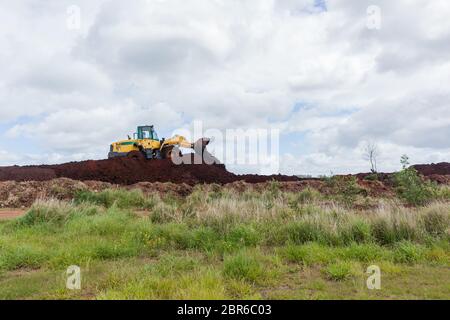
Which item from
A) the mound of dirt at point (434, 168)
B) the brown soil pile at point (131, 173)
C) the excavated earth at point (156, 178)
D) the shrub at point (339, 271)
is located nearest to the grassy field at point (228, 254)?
the shrub at point (339, 271)

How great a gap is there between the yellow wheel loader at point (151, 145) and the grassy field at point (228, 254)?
1847 centimetres

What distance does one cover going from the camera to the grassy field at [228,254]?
490 cm

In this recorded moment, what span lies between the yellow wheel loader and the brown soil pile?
180cm

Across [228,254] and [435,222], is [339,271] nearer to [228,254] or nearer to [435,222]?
[228,254]

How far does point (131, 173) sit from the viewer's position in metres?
25.2

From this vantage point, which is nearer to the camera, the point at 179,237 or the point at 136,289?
the point at 136,289

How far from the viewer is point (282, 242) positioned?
306 inches

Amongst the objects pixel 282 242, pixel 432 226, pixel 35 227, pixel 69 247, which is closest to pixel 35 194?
pixel 35 227

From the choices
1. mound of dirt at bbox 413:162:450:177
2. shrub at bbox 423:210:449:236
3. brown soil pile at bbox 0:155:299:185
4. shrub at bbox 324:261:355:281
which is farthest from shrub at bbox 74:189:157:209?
mound of dirt at bbox 413:162:450:177

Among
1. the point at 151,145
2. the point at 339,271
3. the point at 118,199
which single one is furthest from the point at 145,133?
the point at 339,271

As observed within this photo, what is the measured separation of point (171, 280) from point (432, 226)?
19.0ft
